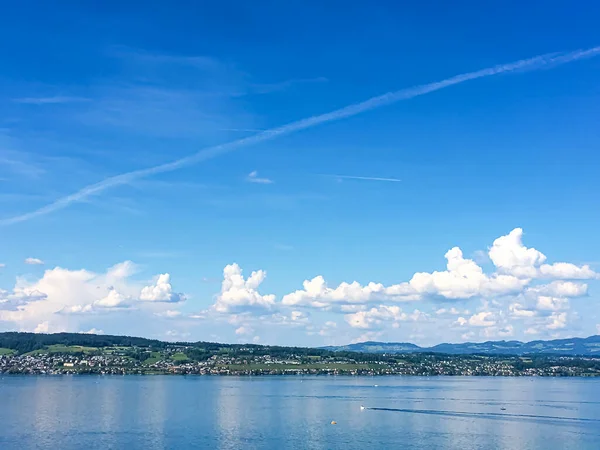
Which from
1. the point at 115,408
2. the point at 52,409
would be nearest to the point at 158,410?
the point at 115,408

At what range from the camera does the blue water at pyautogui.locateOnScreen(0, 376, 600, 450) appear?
83.6 meters

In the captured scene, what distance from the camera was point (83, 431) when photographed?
9156cm

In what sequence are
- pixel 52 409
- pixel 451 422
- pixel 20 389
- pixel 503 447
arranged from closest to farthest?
pixel 503 447
pixel 451 422
pixel 52 409
pixel 20 389

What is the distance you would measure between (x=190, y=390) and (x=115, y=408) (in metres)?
53.5

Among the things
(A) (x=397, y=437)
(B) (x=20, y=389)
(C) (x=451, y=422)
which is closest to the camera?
(A) (x=397, y=437)

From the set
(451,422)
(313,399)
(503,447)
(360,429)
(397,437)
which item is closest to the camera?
(503,447)

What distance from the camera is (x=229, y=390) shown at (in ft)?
573

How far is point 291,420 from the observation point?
348 ft

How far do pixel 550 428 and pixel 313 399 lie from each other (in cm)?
5909

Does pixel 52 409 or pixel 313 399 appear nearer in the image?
pixel 52 409

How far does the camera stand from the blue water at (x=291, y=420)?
274 ft

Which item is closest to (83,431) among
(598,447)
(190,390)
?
(598,447)

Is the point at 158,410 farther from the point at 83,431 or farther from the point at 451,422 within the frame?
the point at 451,422

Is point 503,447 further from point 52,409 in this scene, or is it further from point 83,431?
point 52,409
